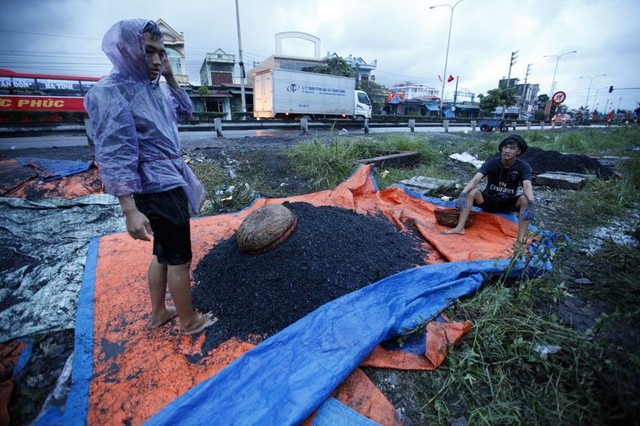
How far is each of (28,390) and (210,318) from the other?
0.93 meters

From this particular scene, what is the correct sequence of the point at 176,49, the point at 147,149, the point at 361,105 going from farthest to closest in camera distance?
1. the point at 176,49
2. the point at 361,105
3. the point at 147,149

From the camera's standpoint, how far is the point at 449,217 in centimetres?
352

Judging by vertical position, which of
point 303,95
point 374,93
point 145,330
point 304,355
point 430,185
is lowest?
point 145,330

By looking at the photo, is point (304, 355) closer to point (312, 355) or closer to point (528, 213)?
point (312, 355)

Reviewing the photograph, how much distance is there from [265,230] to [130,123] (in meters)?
1.32

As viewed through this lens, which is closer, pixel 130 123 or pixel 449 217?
pixel 130 123

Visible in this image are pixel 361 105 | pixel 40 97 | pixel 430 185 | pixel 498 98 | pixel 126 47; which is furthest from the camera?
pixel 498 98

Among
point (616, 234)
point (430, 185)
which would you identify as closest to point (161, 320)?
point (430, 185)

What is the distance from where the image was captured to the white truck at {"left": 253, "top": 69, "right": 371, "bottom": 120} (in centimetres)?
1511

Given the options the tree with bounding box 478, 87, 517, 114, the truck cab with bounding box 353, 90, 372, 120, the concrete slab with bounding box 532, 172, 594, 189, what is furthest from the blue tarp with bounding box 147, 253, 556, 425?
the tree with bounding box 478, 87, 517, 114

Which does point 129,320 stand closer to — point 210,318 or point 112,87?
point 210,318

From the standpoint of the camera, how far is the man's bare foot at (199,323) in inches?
73.7

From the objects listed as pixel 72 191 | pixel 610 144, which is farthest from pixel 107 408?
pixel 610 144

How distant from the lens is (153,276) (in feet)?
5.95
